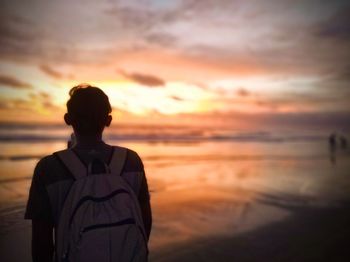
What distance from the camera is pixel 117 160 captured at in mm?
1762

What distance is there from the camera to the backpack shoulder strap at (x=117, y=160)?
173cm

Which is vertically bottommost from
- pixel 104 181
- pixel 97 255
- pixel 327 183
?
pixel 327 183

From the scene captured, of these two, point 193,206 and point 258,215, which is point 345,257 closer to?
point 258,215

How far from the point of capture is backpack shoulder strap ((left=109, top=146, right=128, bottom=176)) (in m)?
1.73

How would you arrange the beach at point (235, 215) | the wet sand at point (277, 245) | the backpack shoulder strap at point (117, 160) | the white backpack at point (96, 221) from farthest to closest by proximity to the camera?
1. the beach at point (235, 215)
2. the wet sand at point (277, 245)
3. the backpack shoulder strap at point (117, 160)
4. the white backpack at point (96, 221)

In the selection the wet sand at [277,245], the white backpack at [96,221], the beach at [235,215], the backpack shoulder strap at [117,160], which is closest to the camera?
the white backpack at [96,221]

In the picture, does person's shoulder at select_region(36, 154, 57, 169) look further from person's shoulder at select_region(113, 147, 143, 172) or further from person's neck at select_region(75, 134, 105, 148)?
person's shoulder at select_region(113, 147, 143, 172)

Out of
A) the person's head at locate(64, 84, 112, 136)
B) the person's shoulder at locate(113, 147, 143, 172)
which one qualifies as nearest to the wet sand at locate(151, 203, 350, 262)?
the person's shoulder at locate(113, 147, 143, 172)

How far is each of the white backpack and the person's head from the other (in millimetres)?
160

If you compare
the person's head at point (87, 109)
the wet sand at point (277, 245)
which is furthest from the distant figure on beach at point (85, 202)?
the wet sand at point (277, 245)

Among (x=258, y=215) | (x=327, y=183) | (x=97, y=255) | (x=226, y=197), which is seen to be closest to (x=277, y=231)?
(x=258, y=215)

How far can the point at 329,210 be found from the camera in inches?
301

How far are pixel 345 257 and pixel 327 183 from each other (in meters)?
6.82

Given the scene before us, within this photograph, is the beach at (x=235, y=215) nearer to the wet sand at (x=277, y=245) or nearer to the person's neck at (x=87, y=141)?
the wet sand at (x=277, y=245)
